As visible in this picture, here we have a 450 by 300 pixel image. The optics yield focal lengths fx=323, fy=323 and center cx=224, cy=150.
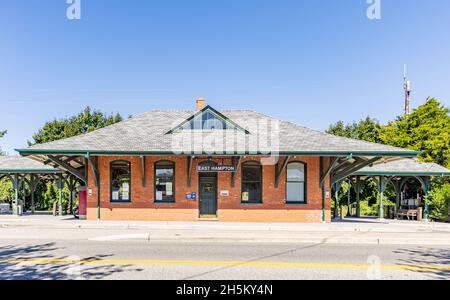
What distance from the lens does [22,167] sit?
70.7 ft

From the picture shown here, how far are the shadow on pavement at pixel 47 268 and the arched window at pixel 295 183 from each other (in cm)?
1097

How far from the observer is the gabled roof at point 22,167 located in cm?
2110

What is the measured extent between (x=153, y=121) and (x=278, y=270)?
51.0ft

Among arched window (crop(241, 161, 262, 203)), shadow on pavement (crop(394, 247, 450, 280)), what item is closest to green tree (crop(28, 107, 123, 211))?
arched window (crop(241, 161, 262, 203))

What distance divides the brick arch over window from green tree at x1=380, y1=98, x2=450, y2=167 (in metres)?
17.9

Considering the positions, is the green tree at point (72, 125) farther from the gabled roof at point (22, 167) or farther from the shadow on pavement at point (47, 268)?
the shadow on pavement at point (47, 268)

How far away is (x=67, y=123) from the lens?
44.3 meters

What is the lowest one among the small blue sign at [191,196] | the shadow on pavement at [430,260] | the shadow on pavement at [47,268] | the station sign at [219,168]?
the shadow on pavement at [430,260]

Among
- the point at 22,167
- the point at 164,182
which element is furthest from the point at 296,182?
the point at 22,167

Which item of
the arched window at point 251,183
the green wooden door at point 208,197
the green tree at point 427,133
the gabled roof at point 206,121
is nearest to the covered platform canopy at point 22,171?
the gabled roof at point 206,121

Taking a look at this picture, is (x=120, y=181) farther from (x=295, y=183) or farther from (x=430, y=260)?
(x=430, y=260)

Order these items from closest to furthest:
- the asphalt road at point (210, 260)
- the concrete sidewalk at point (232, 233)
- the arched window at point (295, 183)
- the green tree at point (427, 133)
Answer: the asphalt road at point (210, 260) < the concrete sidewalk at point (232, 233) < the arched window at point (295, 183) < the green tree at point (427, 133)

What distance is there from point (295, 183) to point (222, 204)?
4.03 meters
